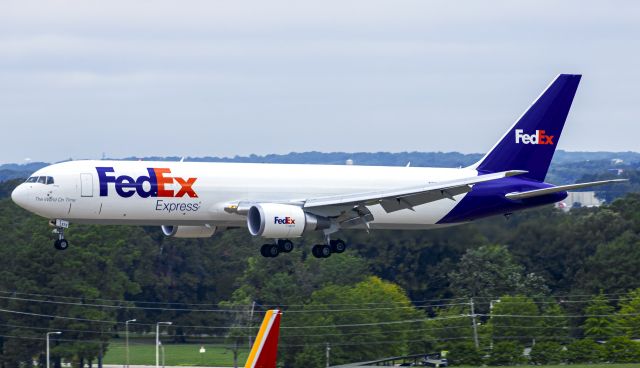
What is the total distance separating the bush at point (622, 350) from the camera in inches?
3282

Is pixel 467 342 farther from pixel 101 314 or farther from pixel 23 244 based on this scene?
pixel 23 244

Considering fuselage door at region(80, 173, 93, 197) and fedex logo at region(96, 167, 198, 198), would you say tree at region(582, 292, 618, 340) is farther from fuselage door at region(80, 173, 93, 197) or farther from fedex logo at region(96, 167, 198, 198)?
fuselage door at region(80, 173, 93, 197)

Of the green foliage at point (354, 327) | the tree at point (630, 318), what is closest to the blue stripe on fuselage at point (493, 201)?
the tree at point (630, 318)

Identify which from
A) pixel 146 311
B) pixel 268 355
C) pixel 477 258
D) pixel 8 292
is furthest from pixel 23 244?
pixel 268 355

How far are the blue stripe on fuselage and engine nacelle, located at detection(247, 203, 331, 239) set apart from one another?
8650 mm

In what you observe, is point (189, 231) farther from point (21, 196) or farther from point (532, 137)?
point (532, 137)

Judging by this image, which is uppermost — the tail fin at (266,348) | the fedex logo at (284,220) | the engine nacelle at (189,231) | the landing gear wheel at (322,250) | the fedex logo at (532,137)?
the fedex logo at (532,137)

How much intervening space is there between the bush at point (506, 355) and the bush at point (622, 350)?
5503mm

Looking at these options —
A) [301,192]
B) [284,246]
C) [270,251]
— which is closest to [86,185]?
[270,251]

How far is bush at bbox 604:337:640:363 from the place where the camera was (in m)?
83.4

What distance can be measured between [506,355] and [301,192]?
27451 millimetres

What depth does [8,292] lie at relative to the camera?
110 meters

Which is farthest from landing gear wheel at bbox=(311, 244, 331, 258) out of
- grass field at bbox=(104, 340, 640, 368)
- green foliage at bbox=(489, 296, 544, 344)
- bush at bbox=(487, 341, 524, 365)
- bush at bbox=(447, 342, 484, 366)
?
grass field at bbox=(104, 340, 640, 368)

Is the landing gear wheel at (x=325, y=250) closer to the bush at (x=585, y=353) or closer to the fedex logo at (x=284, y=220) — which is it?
the fedex logo at (x=284, y=220)
